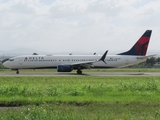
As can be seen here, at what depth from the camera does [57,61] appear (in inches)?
1732

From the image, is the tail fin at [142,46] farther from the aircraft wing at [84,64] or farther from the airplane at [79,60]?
the aircraft wing at [84,64]

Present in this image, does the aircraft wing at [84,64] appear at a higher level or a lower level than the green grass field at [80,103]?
higher

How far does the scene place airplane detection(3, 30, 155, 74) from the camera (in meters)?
43.1

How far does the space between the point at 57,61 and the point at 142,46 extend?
13146mm

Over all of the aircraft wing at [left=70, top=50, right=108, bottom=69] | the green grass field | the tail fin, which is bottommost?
the green grass field

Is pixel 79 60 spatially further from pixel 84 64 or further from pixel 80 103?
pixel 80 103

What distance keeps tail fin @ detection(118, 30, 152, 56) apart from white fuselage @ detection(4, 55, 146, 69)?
3.12ft

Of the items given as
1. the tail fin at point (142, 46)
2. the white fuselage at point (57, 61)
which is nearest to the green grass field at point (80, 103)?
the white fuselage at point (57, 61)

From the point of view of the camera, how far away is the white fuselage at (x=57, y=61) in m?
43.4

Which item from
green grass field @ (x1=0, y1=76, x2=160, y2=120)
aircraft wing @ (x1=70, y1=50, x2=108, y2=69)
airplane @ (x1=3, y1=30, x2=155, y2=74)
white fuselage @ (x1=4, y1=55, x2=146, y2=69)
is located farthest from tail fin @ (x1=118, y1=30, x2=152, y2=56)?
green grass field @ (x1=0, y1=76, x2=160, y2=120)

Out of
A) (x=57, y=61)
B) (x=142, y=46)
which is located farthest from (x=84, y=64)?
(x=142, y=46)

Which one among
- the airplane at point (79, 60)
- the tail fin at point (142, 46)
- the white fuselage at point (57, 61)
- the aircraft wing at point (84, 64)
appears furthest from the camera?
the tail fin at point (142, 46)

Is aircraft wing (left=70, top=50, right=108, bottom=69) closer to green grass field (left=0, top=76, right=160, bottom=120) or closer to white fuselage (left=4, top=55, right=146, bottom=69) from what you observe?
white fuselage (left=4, top=55, right=146, bottom=69)

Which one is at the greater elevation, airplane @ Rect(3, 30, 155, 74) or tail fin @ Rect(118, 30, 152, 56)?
tail fin @ Rect(118, 30, 152, 56)
